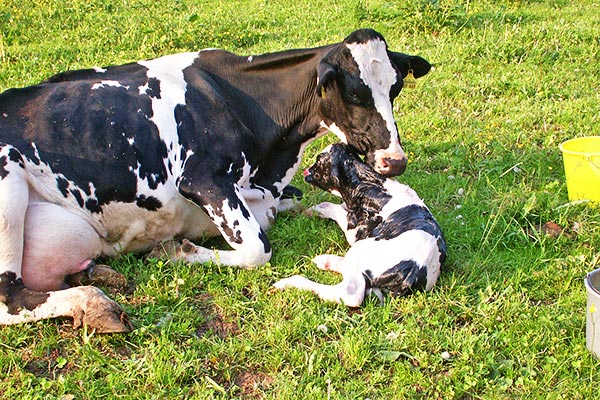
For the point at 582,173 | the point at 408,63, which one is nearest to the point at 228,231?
the point at 408,63

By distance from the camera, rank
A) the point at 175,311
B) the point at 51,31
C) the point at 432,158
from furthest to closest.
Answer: the point at 51,31 < the point at 432,158 < the point at 175,311

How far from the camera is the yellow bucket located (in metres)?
5.54

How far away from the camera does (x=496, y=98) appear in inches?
322

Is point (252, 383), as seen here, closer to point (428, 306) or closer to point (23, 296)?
point (428, 306)

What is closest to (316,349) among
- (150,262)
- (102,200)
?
(150,262)

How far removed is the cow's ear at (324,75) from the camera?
4871 millimetres

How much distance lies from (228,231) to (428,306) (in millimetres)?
1429

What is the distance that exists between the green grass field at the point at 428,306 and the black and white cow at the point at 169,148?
0.80ft

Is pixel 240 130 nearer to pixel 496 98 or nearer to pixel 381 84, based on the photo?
pixel 381 84

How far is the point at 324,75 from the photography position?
486 cm

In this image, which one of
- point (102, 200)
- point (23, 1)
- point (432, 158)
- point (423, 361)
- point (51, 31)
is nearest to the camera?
point (423, 361)

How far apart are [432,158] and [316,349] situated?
10.5ft

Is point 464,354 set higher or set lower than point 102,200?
lower

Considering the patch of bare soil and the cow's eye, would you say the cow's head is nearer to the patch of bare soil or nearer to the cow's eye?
the cow's eye
